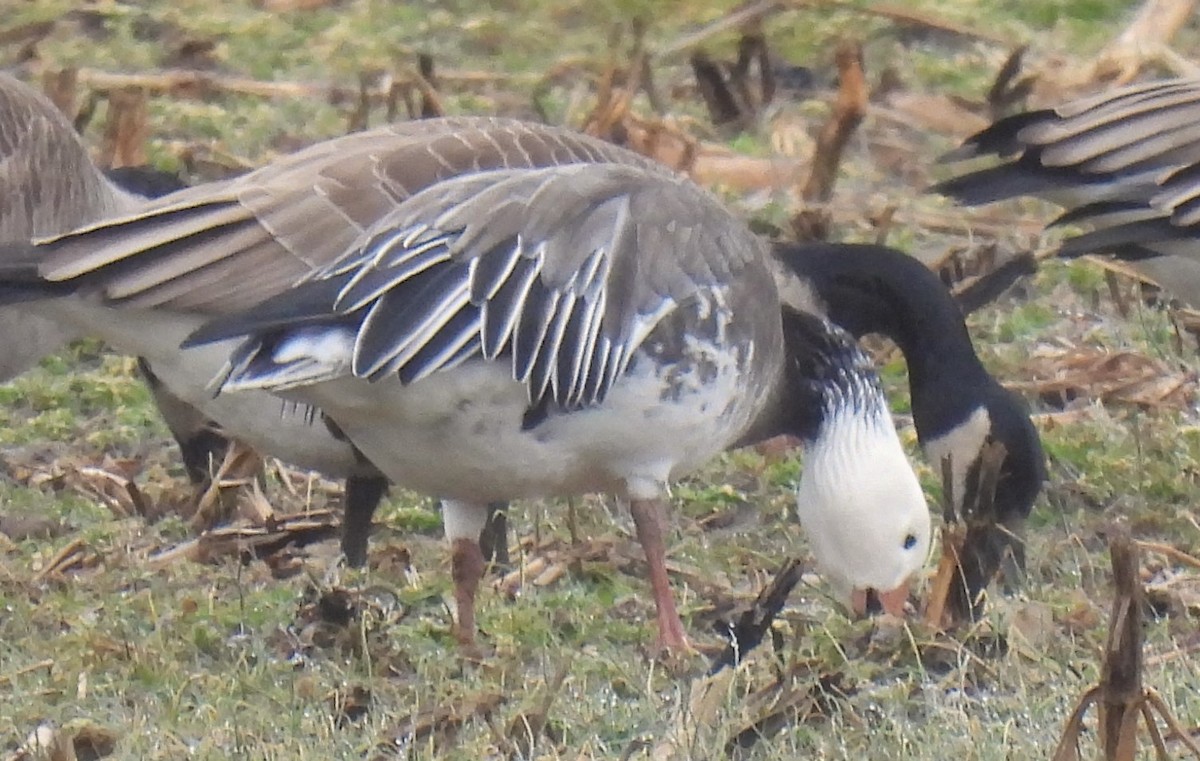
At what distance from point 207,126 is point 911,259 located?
3.65 meters

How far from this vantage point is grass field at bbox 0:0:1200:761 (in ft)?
13.5

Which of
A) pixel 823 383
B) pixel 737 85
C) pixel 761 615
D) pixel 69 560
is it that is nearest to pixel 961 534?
pixel 823 383

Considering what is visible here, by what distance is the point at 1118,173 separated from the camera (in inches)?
228

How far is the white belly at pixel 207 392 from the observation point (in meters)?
4.61

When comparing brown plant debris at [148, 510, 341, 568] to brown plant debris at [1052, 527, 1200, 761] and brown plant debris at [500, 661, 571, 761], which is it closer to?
brown plant debris at [500, 661, 571, 761]

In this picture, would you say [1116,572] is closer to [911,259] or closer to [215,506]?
[911,259]

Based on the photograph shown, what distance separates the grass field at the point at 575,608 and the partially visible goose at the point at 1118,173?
62cm

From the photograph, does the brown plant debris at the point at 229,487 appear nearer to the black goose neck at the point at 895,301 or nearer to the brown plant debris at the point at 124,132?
the black goose neck at the point at 895,301

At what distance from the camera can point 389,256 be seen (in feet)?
14.0

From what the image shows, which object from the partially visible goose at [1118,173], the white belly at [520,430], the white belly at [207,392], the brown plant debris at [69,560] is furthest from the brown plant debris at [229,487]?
the partially visible goose at [1118,173]

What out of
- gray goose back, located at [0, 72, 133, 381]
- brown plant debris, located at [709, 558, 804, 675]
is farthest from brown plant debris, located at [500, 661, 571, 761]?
gray goose back, located at [0, 72, 133, 381]

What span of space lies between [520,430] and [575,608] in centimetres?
76

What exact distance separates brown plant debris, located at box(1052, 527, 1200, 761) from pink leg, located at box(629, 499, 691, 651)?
1404mm

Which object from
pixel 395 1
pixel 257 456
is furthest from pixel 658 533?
pixel 395 1
